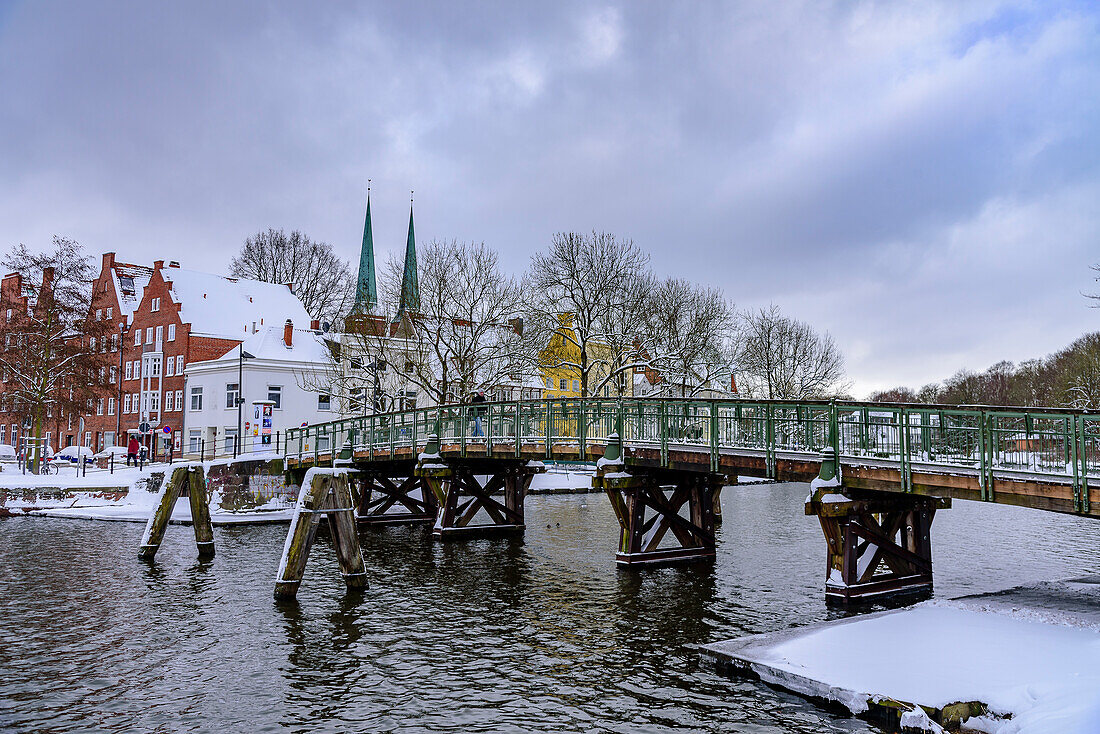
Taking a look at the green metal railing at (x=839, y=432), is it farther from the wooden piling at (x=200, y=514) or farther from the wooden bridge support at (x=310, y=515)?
the wooden piling at (x=200, y=514)

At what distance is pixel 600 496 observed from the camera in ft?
150

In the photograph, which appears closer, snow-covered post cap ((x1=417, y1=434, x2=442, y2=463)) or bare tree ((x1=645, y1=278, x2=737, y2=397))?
snow-covered post cap ((x1=417, y1=434, x2=442, y2=463))

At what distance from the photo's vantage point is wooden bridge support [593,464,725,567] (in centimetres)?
1972

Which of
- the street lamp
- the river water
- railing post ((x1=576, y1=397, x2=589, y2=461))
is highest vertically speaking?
the street lamp

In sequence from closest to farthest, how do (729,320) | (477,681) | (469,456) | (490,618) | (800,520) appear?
(477,681) → (490,618) → (469,456) → (800,520) → (729,320)

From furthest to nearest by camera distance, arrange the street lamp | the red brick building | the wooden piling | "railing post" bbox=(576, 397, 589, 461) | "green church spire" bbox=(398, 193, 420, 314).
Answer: the red brick building → "green church spire" bbox=(398, 193, 420, 314) → the street lamp → the wooden piling → "railing post" bbox=(576, 397, 589, 461)

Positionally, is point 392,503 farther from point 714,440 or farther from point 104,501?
point 714,440

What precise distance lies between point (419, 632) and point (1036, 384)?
8290cm

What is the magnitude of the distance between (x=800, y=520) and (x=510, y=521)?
11577mm

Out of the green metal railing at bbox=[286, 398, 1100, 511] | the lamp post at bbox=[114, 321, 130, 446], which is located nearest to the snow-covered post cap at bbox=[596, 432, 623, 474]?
the green metal railing at bbox=[286, 398, 1100, 511]

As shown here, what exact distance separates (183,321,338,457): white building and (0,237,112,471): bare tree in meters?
8.51

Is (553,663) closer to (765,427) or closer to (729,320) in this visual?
(765,427)

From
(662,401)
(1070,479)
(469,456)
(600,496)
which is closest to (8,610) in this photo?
(469,456)

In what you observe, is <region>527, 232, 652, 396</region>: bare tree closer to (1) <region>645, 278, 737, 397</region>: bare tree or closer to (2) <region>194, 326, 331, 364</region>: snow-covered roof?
(1) <region>645, 278, 737, 397</region>: bare tree
